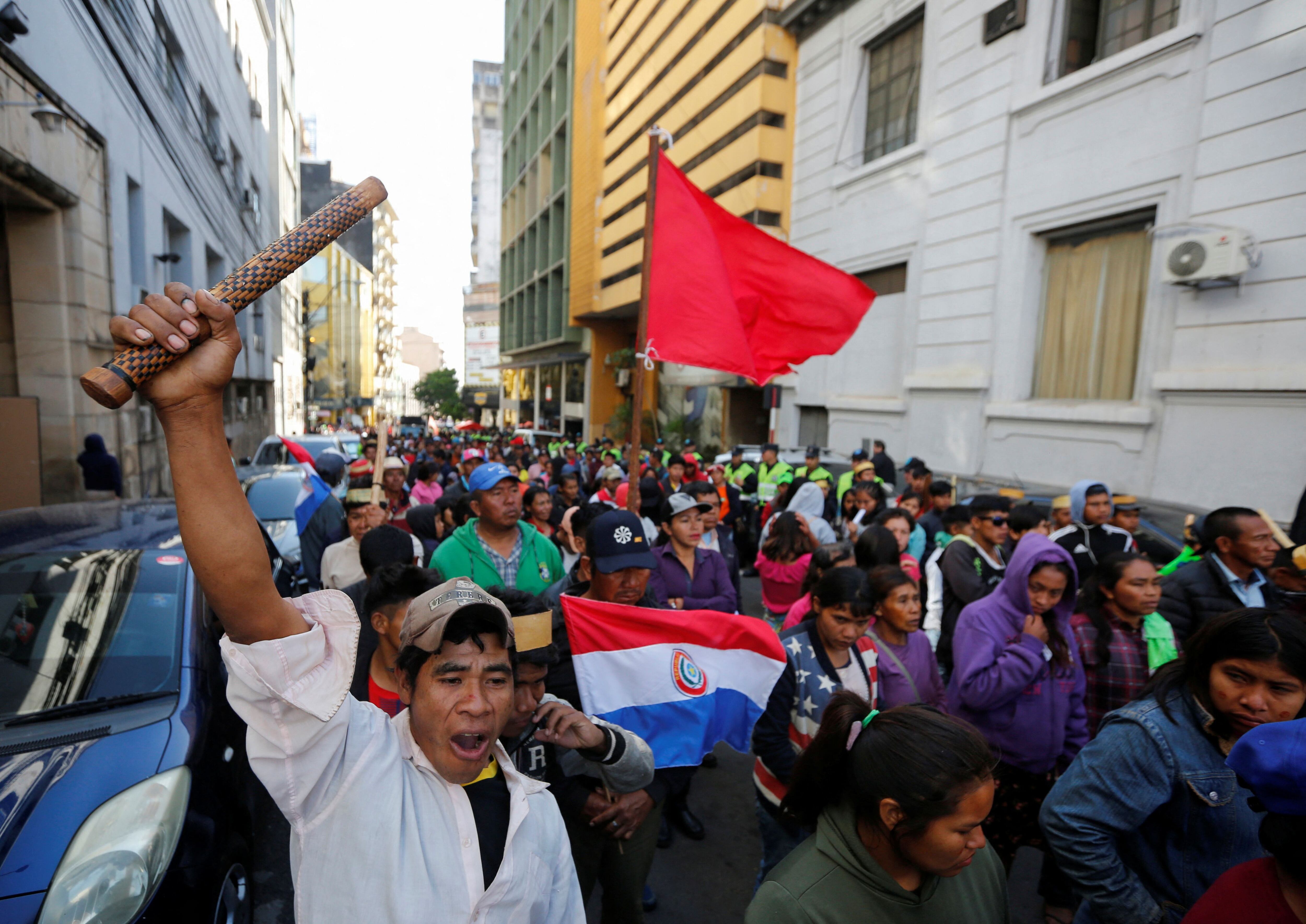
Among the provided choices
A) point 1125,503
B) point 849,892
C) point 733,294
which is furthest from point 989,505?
point 849,892

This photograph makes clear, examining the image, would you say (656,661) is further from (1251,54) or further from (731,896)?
(1251,54)

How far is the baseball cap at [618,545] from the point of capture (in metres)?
2.90

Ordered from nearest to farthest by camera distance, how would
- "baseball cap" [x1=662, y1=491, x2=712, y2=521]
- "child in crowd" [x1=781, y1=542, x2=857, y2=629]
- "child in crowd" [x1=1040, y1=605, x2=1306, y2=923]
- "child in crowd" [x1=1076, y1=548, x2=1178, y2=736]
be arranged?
"child in crowd" [x1=1040, y1=605, x2=1306, y2=923]
"child in crowd" [x1=1076, y1=548, x2=1178, y2=736]
"child in crowd" [x1=781, y1=542, x2=857, y2=629]
"baseball cap" [x1=662, y1=491, x2=712, y2=521]

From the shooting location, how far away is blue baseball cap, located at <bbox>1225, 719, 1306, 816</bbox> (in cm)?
131

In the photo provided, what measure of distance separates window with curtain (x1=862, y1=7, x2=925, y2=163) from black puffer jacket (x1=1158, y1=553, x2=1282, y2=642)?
44.0 ft

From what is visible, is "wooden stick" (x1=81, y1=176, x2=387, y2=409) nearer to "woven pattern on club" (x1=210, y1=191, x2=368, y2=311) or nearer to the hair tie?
"woven pattern on club" (x1=210, y1=191, x2=368, y2=311)

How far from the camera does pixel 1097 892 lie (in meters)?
1.98

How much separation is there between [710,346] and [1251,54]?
9.03 metres

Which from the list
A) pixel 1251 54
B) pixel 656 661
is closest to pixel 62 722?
pixel 656 661

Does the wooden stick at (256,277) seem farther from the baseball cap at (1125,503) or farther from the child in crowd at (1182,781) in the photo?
the baseball cap at (1125,503)

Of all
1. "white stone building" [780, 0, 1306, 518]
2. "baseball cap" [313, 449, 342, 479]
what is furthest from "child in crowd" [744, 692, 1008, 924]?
"white stone building" [780, 0, 1306, 518]

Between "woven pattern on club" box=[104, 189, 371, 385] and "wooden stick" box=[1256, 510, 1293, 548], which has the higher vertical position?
"woven pattern on club" box=[104, 189, 371, 385]

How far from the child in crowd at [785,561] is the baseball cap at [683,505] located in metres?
0.58

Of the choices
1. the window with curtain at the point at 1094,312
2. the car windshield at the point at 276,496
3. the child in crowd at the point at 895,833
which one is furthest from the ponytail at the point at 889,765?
the window with curtain at the point at 1094,312
